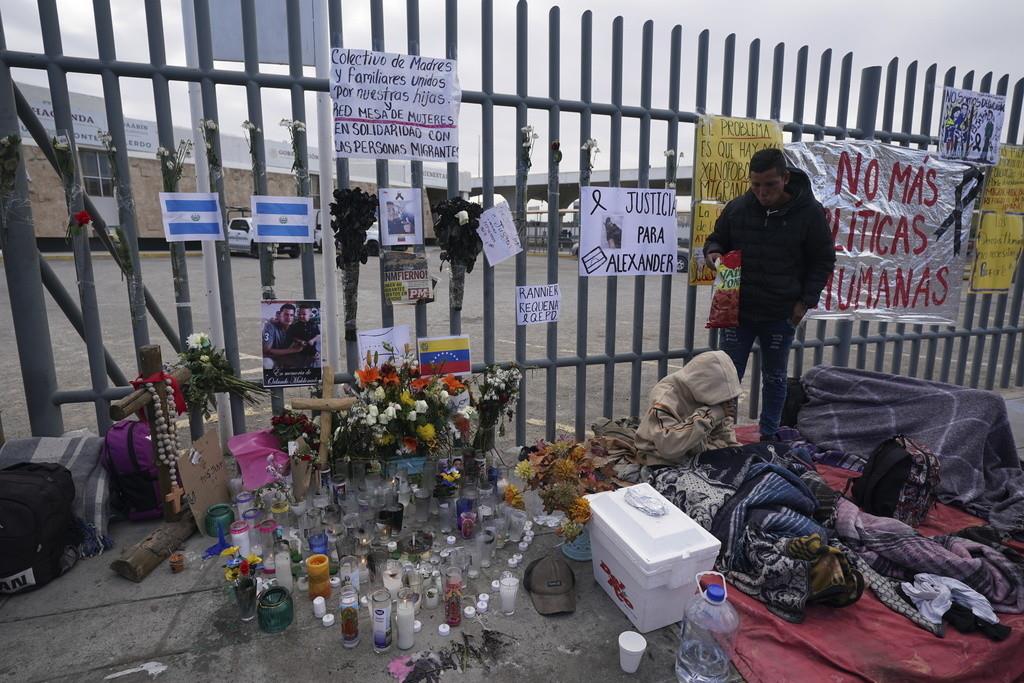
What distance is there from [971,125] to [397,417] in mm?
6038

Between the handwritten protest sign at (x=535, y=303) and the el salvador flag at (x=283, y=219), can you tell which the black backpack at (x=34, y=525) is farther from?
the handwritten protest sign at (x=535, y=303)

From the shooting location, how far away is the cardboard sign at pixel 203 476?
301cm

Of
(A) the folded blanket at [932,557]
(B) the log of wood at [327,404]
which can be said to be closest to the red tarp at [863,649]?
(A) the folded blanket at [932,557]

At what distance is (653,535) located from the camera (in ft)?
7.88

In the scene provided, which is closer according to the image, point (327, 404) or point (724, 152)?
point (327, 404)

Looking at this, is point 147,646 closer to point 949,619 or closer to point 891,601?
point 891,601

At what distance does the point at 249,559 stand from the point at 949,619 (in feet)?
10.4

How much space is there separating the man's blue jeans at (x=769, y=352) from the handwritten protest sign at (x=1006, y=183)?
338cm

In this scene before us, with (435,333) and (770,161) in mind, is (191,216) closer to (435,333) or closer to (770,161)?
(770,161)

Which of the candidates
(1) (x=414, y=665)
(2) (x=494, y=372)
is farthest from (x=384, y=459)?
(1) (x=414, y=665)

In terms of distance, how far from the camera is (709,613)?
2240 mm

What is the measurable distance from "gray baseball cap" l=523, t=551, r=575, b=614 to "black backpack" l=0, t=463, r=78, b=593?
2281mm

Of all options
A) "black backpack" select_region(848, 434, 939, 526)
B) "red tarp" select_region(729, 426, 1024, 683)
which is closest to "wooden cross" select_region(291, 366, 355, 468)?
"red tarp" select_region(729, 426, 1024, 683)

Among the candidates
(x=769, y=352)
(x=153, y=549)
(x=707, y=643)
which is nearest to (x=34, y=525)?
(x=153, y=549)
